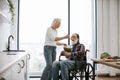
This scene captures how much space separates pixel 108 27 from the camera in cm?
614

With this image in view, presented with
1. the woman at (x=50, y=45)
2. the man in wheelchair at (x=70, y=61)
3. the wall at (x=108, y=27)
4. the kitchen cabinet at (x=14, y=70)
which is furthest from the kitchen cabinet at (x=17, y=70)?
the wall at (x=108, y=27)

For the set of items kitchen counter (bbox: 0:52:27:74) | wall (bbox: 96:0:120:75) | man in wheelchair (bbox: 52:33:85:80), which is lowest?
man in wheelchair (bbox: 52:33:85:80)

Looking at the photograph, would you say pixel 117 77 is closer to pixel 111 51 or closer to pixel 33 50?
pixel 111 51

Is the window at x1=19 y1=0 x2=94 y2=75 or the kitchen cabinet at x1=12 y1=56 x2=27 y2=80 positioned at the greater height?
the window at x1=19 y1=0 x2=94 y2=75

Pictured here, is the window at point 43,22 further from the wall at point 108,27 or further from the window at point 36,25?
the wall at point 108,27

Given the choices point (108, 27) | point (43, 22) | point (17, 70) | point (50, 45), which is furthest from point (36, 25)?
point (17, 70)

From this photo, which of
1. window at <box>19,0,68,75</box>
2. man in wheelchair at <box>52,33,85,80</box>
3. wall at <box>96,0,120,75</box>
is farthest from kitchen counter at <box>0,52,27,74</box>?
wall at <box>96,0,120,75</box>

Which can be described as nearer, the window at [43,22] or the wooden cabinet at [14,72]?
the wooden cabinet at [14,72]

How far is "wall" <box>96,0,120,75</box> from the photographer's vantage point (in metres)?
6.07

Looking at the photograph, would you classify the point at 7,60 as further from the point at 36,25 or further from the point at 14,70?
the point at 36,25

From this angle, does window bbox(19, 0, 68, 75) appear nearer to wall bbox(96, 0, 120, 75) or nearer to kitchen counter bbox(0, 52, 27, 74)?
wall bbox(96, 0, 120, 75)

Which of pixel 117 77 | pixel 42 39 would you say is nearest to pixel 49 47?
pixel 42 39

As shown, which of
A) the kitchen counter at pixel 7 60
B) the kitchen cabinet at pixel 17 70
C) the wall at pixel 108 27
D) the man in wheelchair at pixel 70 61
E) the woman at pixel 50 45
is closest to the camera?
the kitchen counter at pixel 7 60

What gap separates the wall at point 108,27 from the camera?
607cm
